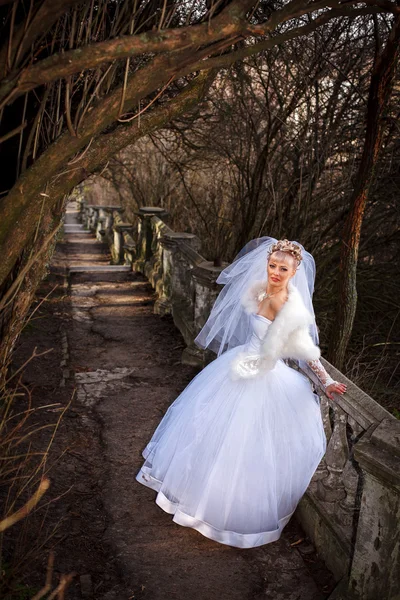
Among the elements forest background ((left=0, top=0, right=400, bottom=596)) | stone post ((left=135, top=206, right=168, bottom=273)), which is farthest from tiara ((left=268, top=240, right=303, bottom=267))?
stone post ((left=135, top=206, right=168, bottom=273))

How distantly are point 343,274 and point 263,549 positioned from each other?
341 cm

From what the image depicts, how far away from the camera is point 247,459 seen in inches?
153

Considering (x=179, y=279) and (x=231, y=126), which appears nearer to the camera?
(x=179, y=279)

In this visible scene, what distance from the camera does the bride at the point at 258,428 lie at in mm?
3865

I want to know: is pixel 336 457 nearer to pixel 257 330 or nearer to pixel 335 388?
pixel 335 388

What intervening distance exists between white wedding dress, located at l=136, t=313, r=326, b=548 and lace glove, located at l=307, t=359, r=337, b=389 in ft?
0.83

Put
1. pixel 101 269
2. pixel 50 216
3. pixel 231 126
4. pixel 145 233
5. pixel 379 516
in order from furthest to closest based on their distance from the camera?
pixel 101 269, pixel 145 233, pixel 231 126, pixel 50 216, pixel 379 516

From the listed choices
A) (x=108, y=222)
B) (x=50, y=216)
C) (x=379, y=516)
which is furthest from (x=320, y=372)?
(x=108, y=222)

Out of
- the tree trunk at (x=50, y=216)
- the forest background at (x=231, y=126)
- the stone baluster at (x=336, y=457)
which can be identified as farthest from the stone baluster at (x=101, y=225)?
the stone baluster at (x=336, y=457)

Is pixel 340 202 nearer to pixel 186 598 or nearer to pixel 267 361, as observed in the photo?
pixel 267 361

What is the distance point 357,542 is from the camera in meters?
3.19

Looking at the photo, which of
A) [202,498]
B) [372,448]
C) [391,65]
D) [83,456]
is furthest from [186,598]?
[391,65]

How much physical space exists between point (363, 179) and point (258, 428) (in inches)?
136

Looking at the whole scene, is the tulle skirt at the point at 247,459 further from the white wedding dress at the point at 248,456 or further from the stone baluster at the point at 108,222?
the stone baluster at the point at 108,222
